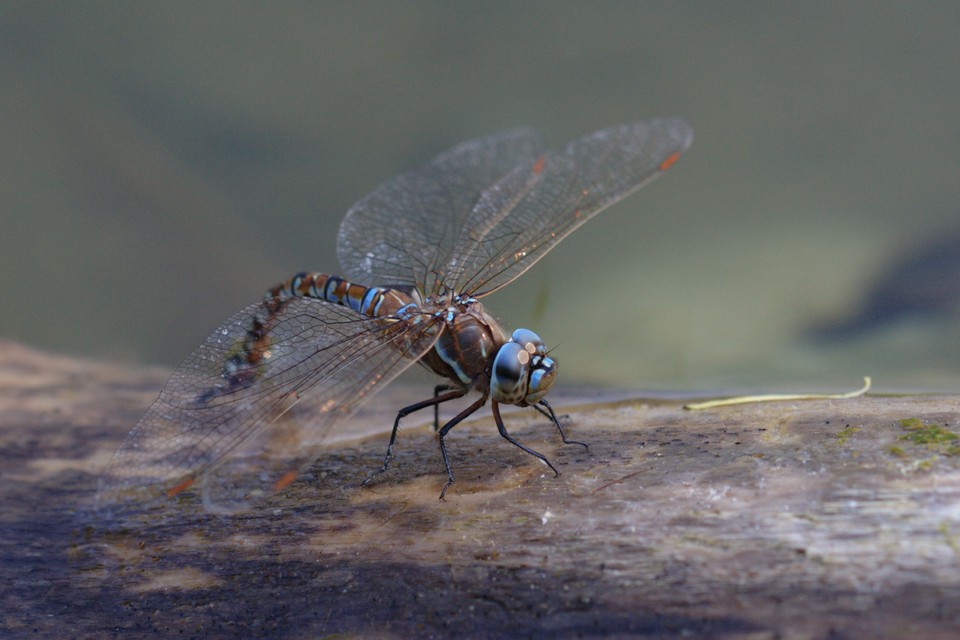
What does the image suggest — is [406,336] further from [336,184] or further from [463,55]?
[463,55]

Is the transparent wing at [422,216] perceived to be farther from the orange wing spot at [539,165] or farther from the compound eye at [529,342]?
the compound eye at [529,342]

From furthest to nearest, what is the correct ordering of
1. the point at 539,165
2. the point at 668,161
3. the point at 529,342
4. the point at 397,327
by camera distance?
the point at 539,165 → the point at 668,161 → the point at 397,327 → the point at 529,342

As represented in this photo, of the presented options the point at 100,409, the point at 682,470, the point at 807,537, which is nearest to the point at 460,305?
the point at 682,470

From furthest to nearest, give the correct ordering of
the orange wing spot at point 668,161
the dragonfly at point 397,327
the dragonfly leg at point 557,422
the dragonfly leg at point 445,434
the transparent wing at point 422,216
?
the transparent wing at point 422,216
the orange wing spot at point 668,161
the dragonfly leg at point 557,422
the dragonfly at point 397,327
the dragonfly leg at point 445,434

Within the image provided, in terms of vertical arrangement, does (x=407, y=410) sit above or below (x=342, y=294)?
below

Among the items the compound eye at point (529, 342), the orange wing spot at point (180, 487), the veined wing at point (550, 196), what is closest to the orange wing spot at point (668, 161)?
the veined wing at point (550, 196)

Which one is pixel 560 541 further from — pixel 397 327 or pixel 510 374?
pixel 397 327

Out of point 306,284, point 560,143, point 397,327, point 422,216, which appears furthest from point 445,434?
point 560,143
